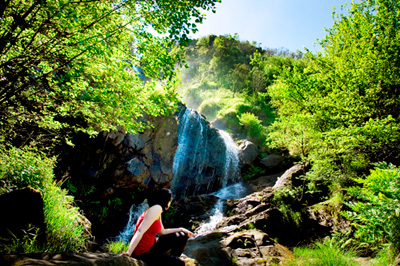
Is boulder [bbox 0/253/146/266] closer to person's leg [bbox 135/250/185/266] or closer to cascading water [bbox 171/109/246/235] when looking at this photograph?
person's leg [bbox 135/250/185/266]

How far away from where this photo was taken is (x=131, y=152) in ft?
32.6

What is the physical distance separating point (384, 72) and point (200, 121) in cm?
1357

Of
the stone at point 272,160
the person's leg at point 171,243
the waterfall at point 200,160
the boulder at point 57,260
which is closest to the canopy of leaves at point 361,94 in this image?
the person's leg at point 171,243

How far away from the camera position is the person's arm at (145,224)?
2305 millimetres

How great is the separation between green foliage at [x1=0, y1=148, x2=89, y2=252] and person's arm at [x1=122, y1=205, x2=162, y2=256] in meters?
1.69

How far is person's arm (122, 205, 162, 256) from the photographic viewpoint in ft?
7.56

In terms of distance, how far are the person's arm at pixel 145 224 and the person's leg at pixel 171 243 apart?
49 cm

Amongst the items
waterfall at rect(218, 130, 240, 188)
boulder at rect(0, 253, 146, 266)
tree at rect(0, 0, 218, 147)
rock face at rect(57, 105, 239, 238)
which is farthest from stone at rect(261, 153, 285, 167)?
boulder at rect(0, 253, 146, 266)

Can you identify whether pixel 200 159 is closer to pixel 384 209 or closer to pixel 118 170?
pixel 118 170

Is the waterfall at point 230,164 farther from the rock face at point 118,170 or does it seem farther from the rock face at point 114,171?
the rock face at point 114,171

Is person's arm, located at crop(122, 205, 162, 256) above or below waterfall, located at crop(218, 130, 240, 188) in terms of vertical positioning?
below

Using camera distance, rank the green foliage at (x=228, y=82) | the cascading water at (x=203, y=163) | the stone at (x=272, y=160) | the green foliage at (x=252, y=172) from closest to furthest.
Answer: the cascading water at (x=203, y=163), the green foliage at (x=252, y=172), the stone at (x=272, y=160), the green foliage at (x=228, y=82)

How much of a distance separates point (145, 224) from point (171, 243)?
685 millimetres

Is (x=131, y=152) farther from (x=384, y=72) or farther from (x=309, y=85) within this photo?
(x=384, y=72)
